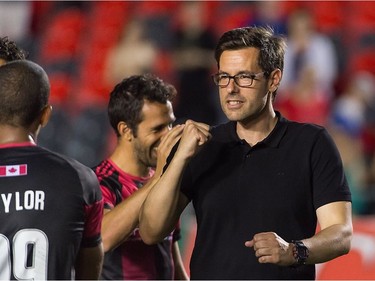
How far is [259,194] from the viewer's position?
447 cm

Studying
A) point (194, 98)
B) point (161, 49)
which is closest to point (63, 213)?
point (194, 98)

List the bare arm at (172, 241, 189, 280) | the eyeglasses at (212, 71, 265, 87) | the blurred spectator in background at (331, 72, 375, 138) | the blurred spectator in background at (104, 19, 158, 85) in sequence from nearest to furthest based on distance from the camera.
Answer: the eyeglasses at (212, 71, 265, 87) < the bare arm at (172, 241, 189, 280) < the blurred spectator in background at (331, 72, 375, 138) < the blurred spectator in background at (104, 19, 158, 85)

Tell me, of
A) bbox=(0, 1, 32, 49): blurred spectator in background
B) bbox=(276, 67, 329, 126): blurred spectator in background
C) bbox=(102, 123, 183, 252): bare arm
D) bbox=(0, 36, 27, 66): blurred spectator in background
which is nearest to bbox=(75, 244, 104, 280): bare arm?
bbox=(102, 123, 183, 252): bare arm

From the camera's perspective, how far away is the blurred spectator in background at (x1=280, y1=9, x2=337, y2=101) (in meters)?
11.0

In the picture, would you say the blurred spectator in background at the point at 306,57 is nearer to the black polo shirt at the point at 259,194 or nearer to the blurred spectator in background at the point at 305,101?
the blurred spectator in background at the point at 305,101

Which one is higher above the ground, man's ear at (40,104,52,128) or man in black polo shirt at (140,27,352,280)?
man's ear at (40,104,52,128)

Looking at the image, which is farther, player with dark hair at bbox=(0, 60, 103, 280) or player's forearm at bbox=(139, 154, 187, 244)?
player's forearm at bbox=(139, 154, 187, 244)

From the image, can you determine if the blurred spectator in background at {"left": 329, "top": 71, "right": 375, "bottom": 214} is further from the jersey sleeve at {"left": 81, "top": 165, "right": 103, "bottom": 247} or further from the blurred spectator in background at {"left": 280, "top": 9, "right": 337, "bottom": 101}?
the jersey sleeve at {"left": 81, "top": 165, "right": 103, "bottom": 247}

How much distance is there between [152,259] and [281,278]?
1.18m

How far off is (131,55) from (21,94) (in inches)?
300

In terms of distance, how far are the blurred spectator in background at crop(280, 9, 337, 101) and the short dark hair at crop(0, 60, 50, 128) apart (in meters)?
7.11

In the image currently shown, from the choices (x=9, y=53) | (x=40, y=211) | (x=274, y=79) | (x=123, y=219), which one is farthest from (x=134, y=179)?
(x=40, y=211)

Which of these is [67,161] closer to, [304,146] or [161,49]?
[304,146]

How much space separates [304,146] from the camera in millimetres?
4555
